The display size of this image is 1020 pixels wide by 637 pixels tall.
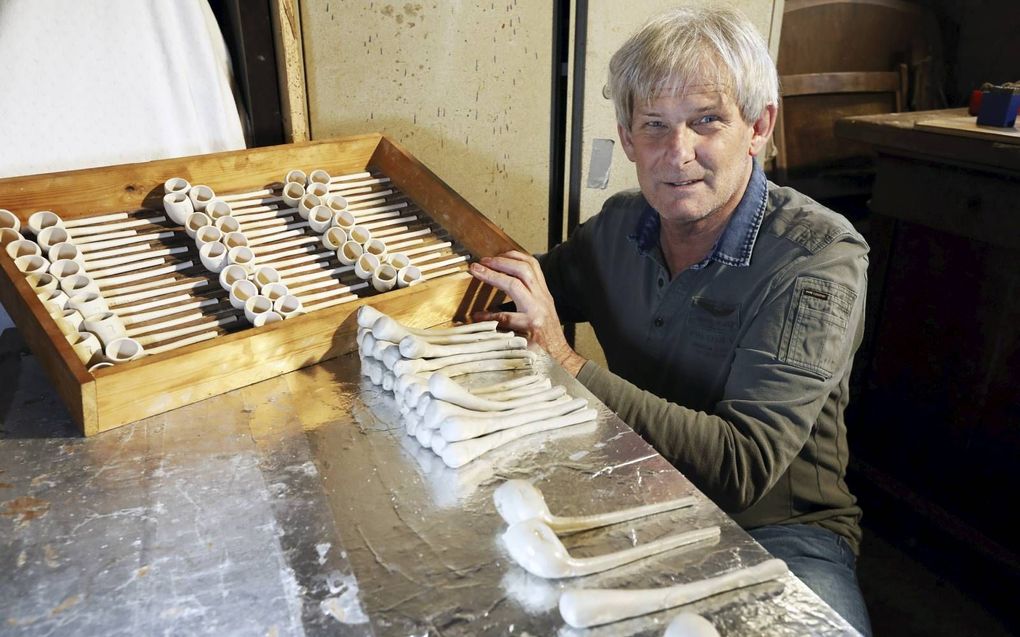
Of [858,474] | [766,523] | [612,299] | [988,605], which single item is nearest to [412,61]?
[612,299]

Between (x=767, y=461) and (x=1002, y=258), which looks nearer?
(x=767, y=461)

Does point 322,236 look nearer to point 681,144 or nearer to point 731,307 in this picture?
point 681,144

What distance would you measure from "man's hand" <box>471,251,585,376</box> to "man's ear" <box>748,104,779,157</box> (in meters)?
0.65

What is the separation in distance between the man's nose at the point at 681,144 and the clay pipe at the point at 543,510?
911 mm

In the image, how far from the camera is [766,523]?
1.95 m

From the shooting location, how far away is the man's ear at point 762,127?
1947mm

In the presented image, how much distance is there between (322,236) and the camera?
6.68 feet

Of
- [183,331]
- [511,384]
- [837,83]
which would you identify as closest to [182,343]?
[183,331]

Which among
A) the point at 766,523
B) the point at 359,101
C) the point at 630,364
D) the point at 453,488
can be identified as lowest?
the point at 766,523

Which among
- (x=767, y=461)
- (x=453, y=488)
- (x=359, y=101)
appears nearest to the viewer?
(x=453, y=488)

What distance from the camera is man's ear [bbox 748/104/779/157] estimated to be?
195 cm

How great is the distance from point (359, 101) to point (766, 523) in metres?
1.76

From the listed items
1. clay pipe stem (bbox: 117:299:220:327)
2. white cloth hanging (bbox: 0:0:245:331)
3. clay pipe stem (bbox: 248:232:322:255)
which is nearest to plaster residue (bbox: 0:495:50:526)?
clay pipe stem (bbox: 117:299:220:327)

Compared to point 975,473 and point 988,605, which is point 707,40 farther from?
point 988,605
